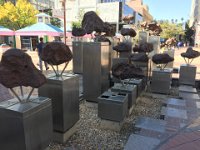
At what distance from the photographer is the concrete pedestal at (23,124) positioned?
2529 mm

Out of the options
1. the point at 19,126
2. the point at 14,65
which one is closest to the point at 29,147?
the point at 19,126

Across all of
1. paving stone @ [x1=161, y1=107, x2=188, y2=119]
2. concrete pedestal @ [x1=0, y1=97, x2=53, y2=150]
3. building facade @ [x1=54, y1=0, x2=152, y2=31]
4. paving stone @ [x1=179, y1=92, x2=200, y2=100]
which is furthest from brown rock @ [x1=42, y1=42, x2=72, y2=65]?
building facade @ [x1=54, y1=0, x2=152, y2=31]

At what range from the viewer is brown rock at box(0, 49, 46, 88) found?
2609mm

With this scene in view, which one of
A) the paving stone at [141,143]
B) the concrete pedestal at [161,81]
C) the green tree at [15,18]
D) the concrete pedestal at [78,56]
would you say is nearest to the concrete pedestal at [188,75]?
the concrete pedestal at [161,81]

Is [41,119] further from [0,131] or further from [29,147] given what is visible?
[0,131]

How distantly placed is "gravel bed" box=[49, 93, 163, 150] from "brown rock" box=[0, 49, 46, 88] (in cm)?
142

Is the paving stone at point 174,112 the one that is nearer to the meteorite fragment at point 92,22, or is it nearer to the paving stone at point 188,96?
the paving stone at point 188,96

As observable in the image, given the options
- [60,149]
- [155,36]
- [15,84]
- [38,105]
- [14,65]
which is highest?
[155,36]

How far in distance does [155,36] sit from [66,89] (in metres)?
7.09

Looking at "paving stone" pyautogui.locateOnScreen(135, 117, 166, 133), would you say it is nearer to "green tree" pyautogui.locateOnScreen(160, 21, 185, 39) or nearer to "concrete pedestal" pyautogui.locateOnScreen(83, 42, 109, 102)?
"concrete pedestal" pyautogui.locateOnScreen(83, 42, 109, 102)

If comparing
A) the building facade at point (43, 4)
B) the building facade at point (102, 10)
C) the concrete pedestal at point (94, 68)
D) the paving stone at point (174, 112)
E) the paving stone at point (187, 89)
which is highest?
the building facade at point (43, 4)

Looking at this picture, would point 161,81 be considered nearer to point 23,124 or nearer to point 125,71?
point 125,71

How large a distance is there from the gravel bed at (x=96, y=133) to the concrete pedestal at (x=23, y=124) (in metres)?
0.81

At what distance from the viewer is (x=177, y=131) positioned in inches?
153
